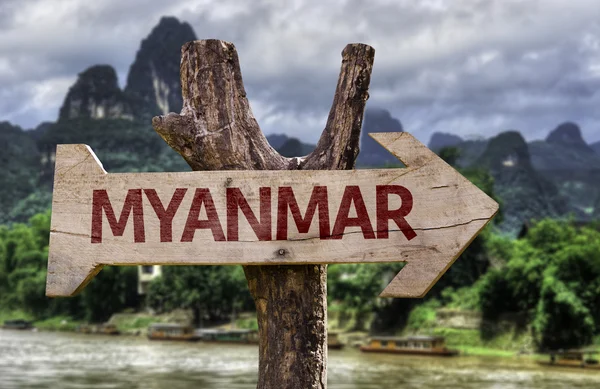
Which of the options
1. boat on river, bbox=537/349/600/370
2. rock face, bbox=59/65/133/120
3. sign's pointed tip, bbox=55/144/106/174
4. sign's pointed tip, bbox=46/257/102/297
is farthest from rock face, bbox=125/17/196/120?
sign's pointed tip, bbox=46/257/102/297

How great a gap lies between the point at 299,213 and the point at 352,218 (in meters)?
0.19

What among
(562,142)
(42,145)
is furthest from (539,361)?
(562,142)

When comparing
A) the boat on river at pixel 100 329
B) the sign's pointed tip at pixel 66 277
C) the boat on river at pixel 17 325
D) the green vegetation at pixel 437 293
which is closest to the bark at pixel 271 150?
the sign's pointed tip at pixel 66 277

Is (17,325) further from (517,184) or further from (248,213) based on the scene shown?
(517,184)

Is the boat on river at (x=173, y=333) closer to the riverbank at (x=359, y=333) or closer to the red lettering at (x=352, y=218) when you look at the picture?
the riverbank at (x=359, y=333)

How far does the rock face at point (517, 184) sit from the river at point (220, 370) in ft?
195

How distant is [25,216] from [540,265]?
3021 inches

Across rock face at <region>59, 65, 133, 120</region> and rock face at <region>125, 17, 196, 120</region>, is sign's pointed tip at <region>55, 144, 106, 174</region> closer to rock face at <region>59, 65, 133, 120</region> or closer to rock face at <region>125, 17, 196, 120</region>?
rock face at <region>59, 65, 133, 120</region>

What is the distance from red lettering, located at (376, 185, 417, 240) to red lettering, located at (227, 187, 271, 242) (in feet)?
1.30

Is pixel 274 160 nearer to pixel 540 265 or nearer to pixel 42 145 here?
pixel 540 265

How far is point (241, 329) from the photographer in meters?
42.1

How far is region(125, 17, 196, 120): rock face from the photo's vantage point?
465 ft

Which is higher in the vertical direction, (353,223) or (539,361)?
(353,223)

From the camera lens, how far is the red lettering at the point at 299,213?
3.02 m
